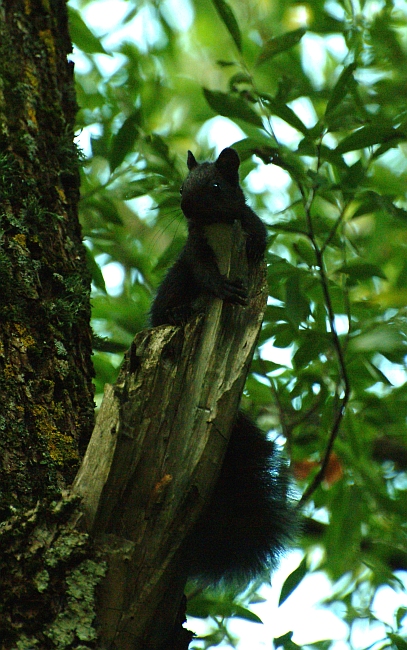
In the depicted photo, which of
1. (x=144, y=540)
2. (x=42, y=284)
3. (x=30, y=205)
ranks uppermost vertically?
(x=30, y=205)

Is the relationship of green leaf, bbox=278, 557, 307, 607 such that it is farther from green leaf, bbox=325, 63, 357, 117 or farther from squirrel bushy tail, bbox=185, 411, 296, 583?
green leaf, bbox=325, 63, 357, 117

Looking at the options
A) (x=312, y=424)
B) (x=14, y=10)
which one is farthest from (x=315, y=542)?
(x=14, y=10)

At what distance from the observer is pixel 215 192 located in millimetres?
3090

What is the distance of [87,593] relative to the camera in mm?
1626

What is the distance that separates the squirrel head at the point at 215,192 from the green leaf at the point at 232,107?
0.69ft

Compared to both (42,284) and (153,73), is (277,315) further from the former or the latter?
(153,73)

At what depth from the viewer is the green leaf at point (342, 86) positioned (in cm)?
267

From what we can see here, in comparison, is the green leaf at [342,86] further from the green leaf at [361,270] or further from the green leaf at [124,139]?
the green leaf at [124,139]

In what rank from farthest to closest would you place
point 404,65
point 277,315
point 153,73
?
1. point 153,73
2. point 404,65
3. point 277,315

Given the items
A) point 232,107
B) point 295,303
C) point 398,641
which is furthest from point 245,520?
point 232,107

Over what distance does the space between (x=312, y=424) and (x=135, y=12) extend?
279 centimetres

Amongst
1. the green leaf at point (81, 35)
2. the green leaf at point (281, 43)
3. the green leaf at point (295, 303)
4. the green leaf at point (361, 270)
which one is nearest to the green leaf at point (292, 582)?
the green leaf at point (295, 303)

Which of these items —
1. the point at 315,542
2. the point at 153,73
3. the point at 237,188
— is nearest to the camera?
the point at 237,188

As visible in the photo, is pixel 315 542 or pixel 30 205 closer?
pixel 30 205
